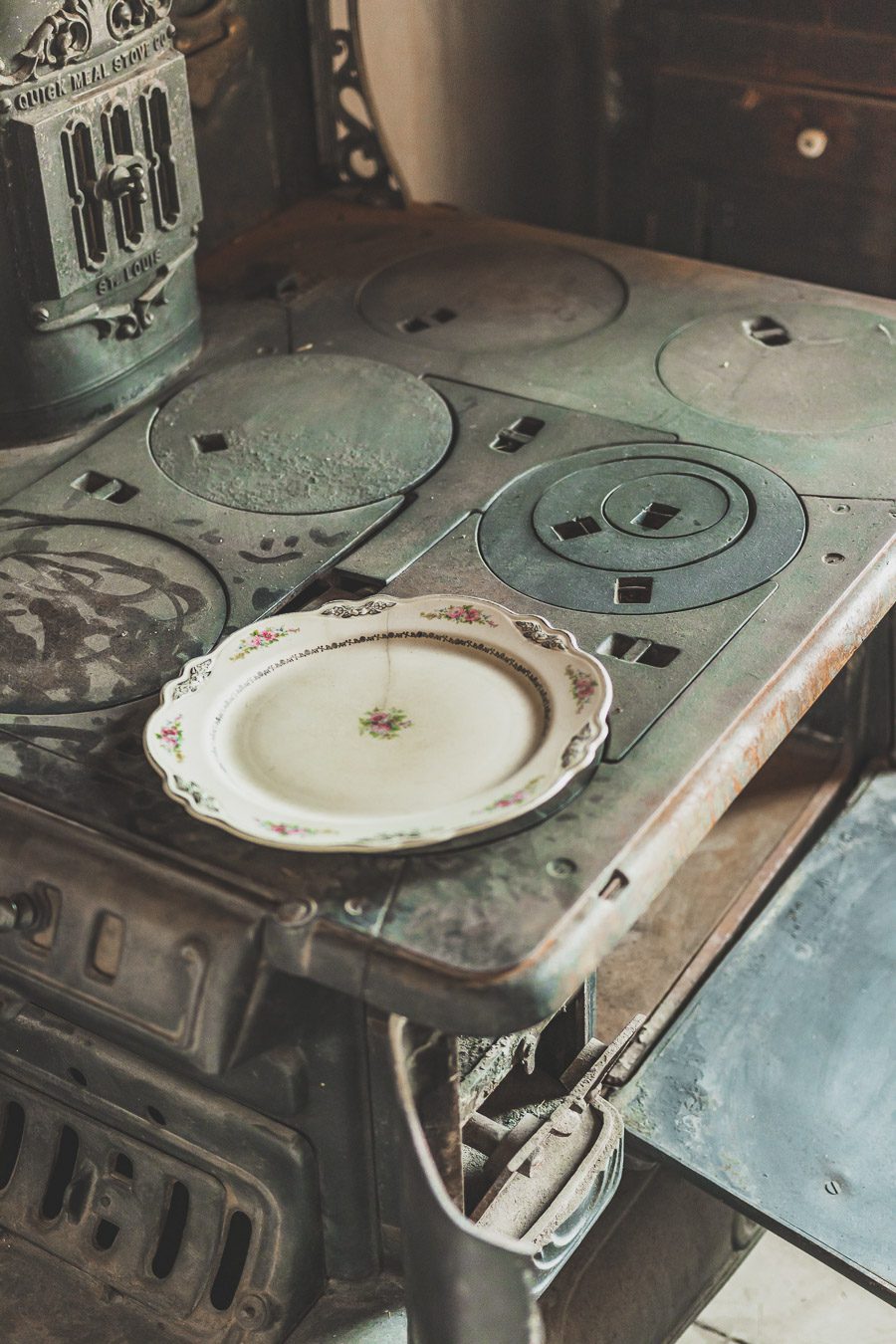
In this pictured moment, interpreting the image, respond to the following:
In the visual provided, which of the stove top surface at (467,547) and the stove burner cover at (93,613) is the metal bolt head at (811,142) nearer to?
the stove top surface at (467,547)

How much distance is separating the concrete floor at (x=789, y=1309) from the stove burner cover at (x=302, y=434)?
1.03 meters

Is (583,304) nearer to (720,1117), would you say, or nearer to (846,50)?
(846,50)

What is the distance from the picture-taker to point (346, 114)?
221cm

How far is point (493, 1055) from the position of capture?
58.0 inches

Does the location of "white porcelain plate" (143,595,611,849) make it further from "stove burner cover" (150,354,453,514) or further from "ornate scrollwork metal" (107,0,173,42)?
"ornate scrollwork metal" (107,0,173,42)

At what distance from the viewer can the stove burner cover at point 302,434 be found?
1.66 m

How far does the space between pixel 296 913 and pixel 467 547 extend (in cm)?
52

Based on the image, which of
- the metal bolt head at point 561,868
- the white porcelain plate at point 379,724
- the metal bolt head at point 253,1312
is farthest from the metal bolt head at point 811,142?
the metal bolt head at point 253,1312

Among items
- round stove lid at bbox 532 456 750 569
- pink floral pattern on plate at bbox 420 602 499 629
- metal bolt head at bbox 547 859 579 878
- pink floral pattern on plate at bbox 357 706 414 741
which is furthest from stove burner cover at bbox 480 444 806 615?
metal bolt head at bbox 547 859 579 878

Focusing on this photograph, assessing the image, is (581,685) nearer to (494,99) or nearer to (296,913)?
(296,913)

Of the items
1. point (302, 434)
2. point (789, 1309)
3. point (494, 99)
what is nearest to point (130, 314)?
point (302, 434)

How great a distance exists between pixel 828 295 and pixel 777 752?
64 centimetres

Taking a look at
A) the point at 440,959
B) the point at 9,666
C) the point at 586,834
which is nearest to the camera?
the point at 440,959

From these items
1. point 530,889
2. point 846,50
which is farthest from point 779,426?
point 530,889
